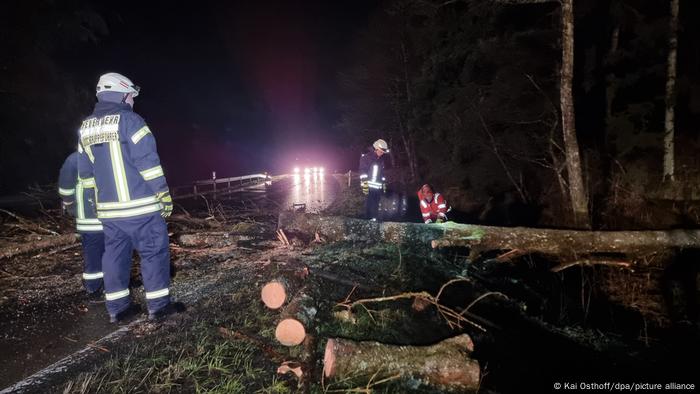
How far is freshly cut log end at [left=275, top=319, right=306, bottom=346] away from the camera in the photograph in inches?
108

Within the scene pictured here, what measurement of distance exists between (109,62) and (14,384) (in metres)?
25.6

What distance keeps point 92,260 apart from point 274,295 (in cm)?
212

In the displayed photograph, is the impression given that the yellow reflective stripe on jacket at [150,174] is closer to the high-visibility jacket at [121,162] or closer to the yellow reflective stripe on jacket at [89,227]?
the high-visibility jacket at [121,162]

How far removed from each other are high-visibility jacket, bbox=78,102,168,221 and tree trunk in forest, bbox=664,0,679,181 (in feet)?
36.3

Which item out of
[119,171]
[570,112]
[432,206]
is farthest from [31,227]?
[570,112]

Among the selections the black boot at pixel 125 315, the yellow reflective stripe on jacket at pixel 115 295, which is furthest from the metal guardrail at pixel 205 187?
the yellow reflective stripe on jacket at pixel 115 295

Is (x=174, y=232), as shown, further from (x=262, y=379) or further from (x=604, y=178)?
(x=604, y=178)

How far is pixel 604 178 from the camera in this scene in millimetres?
9977

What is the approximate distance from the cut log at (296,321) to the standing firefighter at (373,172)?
4352mm

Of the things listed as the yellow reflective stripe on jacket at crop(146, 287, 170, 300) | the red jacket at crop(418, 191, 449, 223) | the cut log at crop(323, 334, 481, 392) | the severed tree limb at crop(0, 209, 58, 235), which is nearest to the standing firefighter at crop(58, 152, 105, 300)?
the yellow reflective stripe on jacket at crop(146, 287, 170, 300)

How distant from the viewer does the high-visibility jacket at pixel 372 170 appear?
738 centimetres


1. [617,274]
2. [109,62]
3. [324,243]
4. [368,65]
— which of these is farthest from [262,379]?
[109,62]

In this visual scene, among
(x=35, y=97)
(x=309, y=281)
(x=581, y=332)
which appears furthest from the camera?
(x=35, y=97)

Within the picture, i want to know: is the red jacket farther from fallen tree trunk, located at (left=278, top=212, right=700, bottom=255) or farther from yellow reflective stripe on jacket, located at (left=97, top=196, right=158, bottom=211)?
yellow reflective stripe on jacket, located at (left=97, top=196, right=158, bottom=211)
